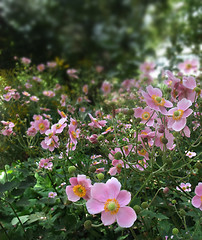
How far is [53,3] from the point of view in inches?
145

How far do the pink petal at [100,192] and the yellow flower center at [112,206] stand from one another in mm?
14

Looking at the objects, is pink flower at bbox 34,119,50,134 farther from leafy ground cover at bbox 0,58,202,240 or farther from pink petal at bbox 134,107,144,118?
pink petal at bbox 134,107,144,118

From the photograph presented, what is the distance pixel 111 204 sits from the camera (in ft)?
2.29

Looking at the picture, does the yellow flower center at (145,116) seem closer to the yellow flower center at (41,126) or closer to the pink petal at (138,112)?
the pink petal at (138,112)

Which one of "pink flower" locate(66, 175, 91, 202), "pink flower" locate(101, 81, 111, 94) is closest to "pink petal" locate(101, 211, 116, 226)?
"pink flower" locate(66, 175, 91, 202)

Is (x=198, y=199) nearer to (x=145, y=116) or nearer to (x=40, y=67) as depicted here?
(x=145, y=116)

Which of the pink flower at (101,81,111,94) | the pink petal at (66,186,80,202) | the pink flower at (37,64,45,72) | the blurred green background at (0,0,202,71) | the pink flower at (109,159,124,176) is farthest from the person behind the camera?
the pink flower at (37,64,45,72)

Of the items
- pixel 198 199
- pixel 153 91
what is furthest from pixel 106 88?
pixel 198 199

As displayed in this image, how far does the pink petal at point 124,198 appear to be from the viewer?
715mm

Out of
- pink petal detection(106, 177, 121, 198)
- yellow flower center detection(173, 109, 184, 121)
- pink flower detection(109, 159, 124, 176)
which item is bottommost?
pink flower detection(109, 159, 124, 176)

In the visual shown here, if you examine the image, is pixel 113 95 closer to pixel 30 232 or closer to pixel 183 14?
pixel 183 14

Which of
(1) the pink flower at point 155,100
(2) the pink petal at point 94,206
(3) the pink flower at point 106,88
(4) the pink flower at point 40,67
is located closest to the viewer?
(2) the pink petal at point 94,206

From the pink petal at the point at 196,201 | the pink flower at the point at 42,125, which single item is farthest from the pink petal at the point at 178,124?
the pink flower at the point at 42,125

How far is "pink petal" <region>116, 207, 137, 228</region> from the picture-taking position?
27.4 inches
